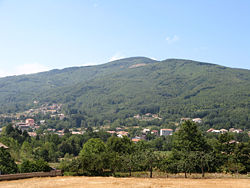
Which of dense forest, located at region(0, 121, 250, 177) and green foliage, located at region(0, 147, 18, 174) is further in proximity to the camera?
dense forest, located at region(0, 121, 250, 177)

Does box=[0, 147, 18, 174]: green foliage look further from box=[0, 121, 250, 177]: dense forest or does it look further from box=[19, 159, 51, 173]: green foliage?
box=[19, 159, 51, 173]: green foliage

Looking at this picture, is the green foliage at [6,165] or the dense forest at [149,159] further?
the dense forest at [149,159]

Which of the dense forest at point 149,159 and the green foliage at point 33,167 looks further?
the dense forest at point 149,159

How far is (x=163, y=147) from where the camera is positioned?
95.1 meters

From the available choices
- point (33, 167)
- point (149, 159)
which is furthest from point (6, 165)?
point (149, 159)

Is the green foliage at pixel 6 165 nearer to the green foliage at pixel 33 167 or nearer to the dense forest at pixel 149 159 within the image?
the dense forest at pixel 149 159

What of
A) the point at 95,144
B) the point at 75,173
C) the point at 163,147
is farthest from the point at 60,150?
the point at 75,173

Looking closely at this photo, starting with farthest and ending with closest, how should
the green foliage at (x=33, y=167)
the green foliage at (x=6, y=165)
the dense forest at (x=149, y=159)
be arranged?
the dense forest at (x=149, y=159)
the green foliage at (x=33, y=167)
the green foliage at (x=6, y=165)

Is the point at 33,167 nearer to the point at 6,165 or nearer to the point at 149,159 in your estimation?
the point at 6,165

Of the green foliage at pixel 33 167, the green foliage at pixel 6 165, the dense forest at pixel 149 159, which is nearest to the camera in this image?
the green foliage at pixel 6 165

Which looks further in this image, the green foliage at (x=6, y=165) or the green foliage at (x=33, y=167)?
the green foliage at (x=33, y=167)

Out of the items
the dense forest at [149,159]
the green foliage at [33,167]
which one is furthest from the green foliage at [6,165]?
the green foliage at [33,167]

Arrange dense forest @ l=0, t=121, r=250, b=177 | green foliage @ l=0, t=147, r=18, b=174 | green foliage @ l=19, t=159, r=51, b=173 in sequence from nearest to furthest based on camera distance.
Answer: green foliage @ l=0, t=147, r=18, b=174, green foliage @ l=19, t=159, r=51, b=173, dense forest @ l=0, t=121, r=250, b=177

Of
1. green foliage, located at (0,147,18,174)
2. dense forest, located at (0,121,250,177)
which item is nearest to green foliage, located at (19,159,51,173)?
dense forest, located at (0,121,250,177)
